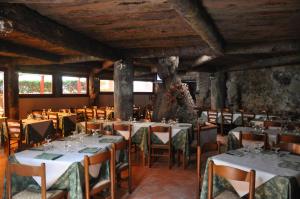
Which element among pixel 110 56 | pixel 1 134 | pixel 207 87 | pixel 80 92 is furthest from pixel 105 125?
pixel 207 87

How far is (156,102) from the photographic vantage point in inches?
310

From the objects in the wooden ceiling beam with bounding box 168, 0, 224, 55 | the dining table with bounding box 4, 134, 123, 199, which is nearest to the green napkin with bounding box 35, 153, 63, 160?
the dining table with bounding box 4, 134, 123, 199

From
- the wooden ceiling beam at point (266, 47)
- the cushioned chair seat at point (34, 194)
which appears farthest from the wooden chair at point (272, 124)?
the cushioned chair seat at point (34, 194)

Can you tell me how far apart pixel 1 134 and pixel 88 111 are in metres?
3.24

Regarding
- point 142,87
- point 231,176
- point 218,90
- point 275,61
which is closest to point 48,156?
point 231,176

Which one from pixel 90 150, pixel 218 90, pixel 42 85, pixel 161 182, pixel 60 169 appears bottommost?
pixel 161 182

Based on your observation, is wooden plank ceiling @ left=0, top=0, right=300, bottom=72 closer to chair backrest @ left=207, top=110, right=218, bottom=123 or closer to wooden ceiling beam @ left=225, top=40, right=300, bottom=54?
wooden ceiling beam @ left=225, top=40, right=300, bottom=54

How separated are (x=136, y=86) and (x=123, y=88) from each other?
8.68 metres

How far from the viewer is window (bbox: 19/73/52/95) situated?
32.0 ft

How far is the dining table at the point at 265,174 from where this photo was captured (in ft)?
8.23

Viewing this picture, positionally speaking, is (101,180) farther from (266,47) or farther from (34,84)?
(34,84)

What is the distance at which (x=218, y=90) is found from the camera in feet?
38.8

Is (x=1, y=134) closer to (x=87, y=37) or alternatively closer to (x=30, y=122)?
(x=30, y=122)

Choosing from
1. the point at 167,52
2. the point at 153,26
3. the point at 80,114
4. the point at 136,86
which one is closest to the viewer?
the point at 153,26
